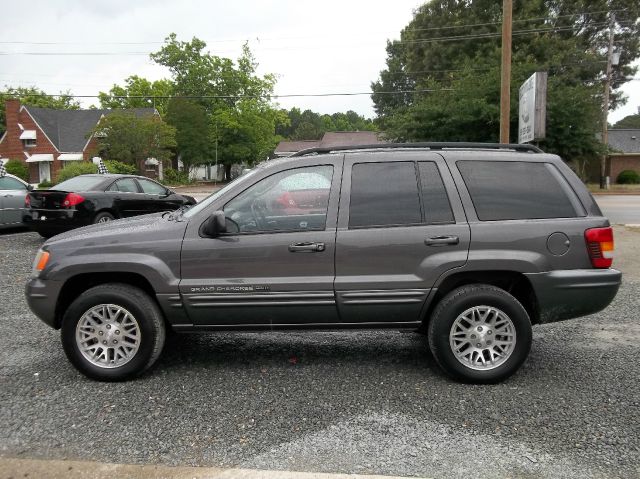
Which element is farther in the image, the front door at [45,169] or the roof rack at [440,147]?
the front door at [45,169]

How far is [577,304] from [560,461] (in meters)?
1.43

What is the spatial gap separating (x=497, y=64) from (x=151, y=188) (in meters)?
23.1

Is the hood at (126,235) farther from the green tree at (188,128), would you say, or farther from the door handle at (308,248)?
the green tree at (188,128)

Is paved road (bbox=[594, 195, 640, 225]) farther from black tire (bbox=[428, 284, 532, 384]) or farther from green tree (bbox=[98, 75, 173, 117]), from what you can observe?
green tree (bbox=[98, 75, 173, 117])

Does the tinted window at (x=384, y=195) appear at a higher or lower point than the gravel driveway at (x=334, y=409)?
higher

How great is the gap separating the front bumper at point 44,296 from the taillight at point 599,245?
13.3 ft

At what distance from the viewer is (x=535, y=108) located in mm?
11023

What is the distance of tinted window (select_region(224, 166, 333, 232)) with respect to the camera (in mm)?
4078

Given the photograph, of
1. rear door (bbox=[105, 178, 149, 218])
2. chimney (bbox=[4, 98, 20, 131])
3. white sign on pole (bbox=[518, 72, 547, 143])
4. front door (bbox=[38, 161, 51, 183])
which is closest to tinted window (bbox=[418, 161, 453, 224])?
white sign on pole (bbox=[518, 72, 547, 143])

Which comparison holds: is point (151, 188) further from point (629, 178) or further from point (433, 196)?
point (629, 178)

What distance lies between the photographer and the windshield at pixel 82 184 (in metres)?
10.4

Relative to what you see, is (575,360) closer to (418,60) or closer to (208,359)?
(208,359)

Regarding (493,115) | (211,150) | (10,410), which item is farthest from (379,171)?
(211,150)

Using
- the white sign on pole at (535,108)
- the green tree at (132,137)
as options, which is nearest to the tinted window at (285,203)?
the white sign on pole at (535,108)
